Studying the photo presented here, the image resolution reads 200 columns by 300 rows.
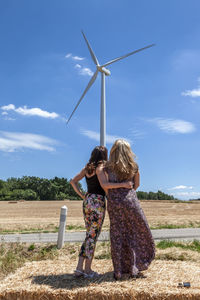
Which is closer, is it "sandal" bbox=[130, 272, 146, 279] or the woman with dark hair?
"sandal" bbox=[130, 272, 146, 279]

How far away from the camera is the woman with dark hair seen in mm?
4934

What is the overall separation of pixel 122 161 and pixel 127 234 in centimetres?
110

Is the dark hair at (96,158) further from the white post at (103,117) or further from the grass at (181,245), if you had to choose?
the white post at (103,117)

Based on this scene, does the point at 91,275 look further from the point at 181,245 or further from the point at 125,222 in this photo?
the point at 181,245

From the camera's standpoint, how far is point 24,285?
15.3ft

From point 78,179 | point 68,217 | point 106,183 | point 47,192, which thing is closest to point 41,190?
point 47,192

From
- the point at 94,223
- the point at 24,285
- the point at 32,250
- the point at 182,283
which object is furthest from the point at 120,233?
the point at 32,250

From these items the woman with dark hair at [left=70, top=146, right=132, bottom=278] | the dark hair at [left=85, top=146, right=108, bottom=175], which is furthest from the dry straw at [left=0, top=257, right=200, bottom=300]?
the dark hair at [left=85, top=146, right=108, bottom=175]

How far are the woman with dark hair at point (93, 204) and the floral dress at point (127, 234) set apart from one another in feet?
0.55

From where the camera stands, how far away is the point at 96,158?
508cm

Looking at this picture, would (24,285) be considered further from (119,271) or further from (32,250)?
(32,250)

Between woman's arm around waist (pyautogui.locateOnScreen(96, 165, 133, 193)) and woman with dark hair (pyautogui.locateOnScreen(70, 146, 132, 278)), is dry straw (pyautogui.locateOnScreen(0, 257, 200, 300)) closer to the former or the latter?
woman with dark hair (pyautogui.locateOnScreen(70, 146, 132, 278))

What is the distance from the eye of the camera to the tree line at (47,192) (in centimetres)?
6100

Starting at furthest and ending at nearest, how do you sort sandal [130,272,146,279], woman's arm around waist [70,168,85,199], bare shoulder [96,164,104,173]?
woman's arm around waist [70,168,85,199], bare shoulder [96,164,104,173], sandal [130,272,146,279]
